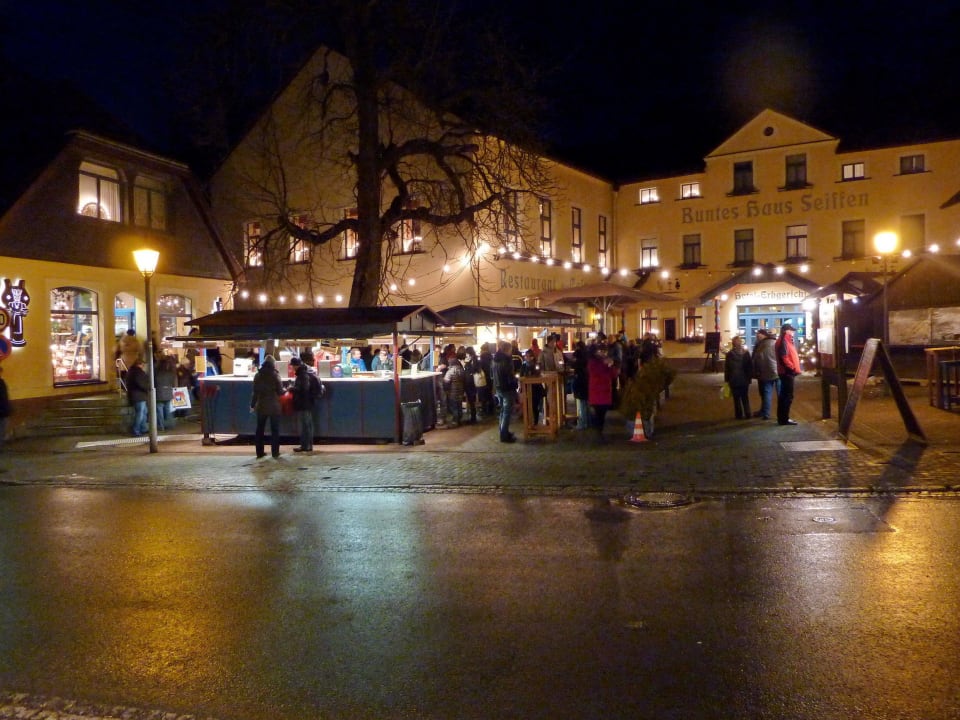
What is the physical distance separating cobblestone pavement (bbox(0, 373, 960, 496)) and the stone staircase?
1.45m

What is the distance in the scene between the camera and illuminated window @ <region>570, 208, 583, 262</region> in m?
29.6

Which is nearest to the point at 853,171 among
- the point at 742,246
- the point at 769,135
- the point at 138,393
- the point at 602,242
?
the point at 769,135

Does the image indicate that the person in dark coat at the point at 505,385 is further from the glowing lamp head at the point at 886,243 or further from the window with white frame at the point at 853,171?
the window with white frame at the point at 853,171

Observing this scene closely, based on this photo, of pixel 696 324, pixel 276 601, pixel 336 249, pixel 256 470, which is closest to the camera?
pixel 276 601

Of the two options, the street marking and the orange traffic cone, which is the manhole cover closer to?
the street marking

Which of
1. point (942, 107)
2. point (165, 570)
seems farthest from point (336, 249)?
point (942, 107)

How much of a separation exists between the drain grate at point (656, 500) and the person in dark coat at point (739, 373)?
231 inches

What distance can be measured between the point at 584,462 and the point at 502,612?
6069 millimetres

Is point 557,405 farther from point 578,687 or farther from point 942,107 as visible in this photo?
point 942,107

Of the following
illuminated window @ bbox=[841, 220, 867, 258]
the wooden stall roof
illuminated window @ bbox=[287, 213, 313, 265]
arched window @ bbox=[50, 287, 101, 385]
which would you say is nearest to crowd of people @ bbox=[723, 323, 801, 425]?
the wooden stall roof

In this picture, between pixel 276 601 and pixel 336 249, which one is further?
pixel 336 249

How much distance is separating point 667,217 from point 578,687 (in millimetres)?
30046

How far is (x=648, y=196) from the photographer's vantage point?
32844 mm

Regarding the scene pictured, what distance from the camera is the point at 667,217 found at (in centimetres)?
3253
